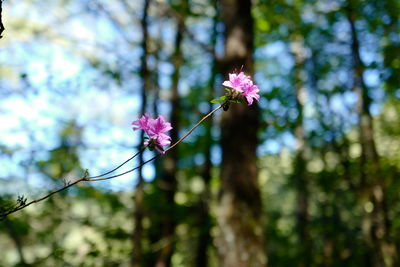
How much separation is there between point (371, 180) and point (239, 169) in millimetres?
4871

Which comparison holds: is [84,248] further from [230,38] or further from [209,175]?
[230,38]

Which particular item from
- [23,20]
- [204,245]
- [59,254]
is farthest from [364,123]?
[23,20]

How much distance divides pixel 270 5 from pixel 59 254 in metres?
4.87

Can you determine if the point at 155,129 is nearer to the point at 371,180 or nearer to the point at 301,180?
the point at 371,180

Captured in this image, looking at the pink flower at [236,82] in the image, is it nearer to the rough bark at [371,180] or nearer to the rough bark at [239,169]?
the rough bark at [239,169]

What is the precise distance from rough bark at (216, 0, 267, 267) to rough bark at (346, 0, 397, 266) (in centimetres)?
289

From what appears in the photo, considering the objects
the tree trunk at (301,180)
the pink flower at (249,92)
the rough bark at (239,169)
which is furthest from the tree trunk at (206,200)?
the pink flower at (249,92)

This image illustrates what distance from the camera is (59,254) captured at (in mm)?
4578

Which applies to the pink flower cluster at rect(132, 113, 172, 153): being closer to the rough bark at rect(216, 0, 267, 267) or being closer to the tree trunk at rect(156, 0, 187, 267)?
the rough bark at rect(216, 0, 267, 267)

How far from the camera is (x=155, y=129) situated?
4.26ft

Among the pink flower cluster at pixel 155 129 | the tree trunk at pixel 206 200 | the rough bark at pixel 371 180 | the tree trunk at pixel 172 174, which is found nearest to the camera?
the pink flower cluster at pixel 155 129

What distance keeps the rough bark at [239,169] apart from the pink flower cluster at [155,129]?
245 cm

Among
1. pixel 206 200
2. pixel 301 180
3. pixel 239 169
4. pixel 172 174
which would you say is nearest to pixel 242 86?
pixel 239 169

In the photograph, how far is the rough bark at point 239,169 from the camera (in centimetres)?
346
